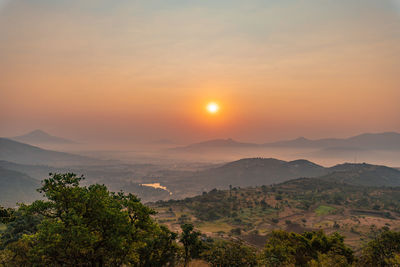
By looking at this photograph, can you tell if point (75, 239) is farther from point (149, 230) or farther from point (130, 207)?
point (149, 230)

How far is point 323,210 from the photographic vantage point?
93562 millimetres

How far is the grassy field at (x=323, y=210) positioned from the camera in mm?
90188

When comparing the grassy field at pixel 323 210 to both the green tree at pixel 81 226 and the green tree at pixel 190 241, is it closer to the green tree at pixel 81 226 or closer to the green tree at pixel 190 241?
the green tree at pixel 190 241

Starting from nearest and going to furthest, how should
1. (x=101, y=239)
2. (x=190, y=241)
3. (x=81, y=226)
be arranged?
(x=81, y=226)
(x=101, y=239)
(x=190, y=241)

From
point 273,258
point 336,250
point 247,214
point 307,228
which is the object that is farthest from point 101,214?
point 247,214

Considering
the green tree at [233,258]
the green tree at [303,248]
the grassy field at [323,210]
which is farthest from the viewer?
the grassy field at [323,210]

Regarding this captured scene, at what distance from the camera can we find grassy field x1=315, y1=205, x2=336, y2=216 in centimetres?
9019

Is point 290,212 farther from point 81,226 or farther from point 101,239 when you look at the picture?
point 81,226

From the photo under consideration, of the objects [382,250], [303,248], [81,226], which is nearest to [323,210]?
[382,250]

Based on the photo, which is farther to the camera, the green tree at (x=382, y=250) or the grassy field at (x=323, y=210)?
the grassy field at (x=323, y=210)

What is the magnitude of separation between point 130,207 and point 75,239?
4651mm

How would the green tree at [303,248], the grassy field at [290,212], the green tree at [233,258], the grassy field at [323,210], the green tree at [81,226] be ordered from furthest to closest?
1. the grassy field at [323,210]
2. the grassy field at [290,212]
3. the green tree at [303,248]
4. the green tree at [233,258]
5. the green tree at [81,226]

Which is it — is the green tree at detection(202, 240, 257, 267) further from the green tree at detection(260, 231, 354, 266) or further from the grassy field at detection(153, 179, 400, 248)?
the grassy field at detection(153, 179, 400, 248)

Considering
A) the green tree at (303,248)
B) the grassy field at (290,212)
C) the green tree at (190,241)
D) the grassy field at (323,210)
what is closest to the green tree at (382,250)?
the green tree at (303,248)
